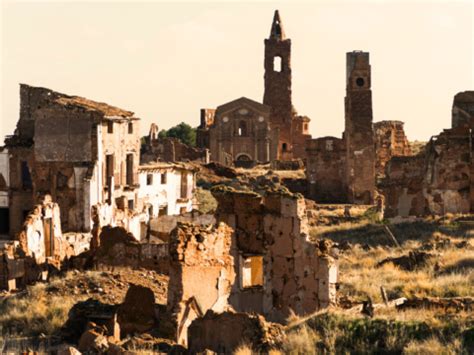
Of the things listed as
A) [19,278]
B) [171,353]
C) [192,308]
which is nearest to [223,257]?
[192,308]

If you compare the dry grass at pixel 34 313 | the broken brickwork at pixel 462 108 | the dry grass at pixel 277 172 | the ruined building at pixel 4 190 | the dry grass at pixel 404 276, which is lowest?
the dry grass at pixel 34 313

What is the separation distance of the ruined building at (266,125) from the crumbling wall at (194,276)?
54248mm

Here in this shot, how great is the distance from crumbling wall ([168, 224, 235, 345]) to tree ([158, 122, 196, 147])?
240 ft

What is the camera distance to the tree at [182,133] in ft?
311

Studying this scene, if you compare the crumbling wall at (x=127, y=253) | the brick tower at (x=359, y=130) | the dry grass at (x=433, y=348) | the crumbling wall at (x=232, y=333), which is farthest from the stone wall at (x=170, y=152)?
the dry grass at (x=433, y=348)

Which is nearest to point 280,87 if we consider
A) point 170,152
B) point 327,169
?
point 170,152

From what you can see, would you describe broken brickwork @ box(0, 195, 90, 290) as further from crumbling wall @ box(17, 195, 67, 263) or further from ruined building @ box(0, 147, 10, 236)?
ruined building @ box(0, 147, 10, 236)

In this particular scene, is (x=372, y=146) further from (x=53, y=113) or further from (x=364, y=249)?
(x=364, y=249)

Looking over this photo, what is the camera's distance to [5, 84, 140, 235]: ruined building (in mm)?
40469

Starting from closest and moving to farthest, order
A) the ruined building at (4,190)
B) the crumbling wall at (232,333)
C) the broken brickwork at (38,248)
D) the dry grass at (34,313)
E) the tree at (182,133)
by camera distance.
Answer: the crumbling wall at (232,333)
the dry grass at (34,313)
the broken brickwork at (38,248)
the ruined building at (4,190)
the tree at (182,133)

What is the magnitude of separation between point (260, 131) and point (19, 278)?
48706 millimetres

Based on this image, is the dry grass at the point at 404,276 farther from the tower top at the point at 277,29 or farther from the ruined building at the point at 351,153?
the tower top at the point at 277,29

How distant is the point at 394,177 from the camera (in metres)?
47.2

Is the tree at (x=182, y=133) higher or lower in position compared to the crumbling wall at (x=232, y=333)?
higher
